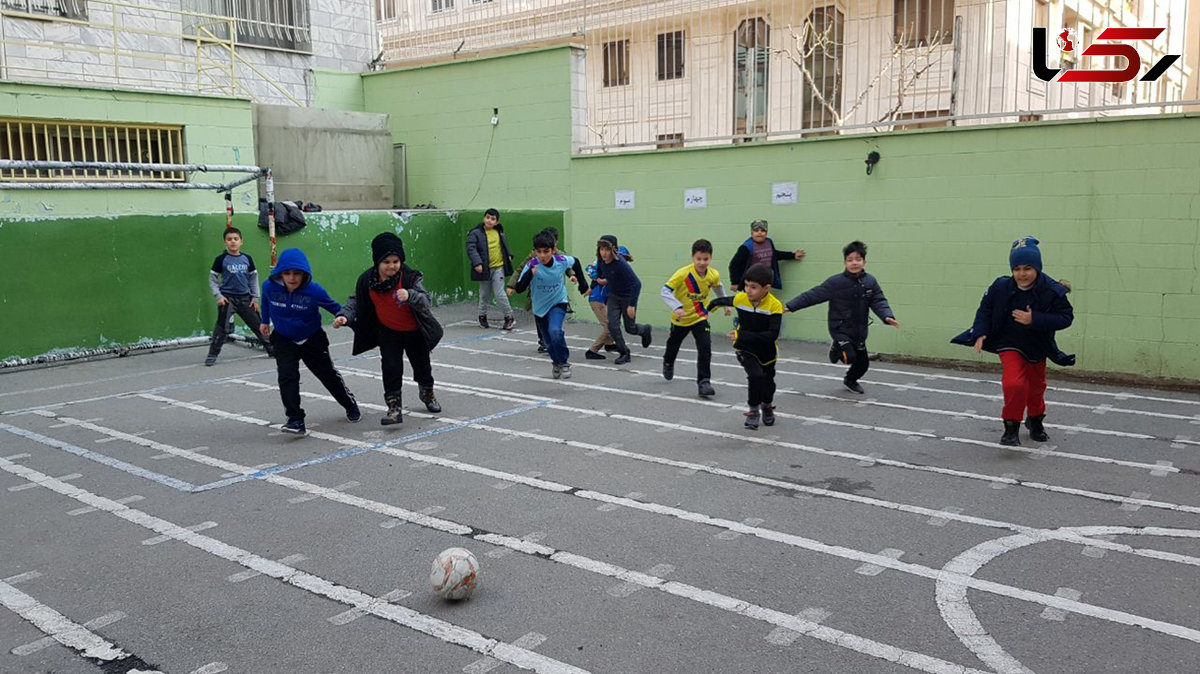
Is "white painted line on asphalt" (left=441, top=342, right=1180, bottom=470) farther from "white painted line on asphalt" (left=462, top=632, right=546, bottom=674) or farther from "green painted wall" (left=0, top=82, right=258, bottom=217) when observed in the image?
"green painted wall" (left=0, top=82, right=258, bottom=217)

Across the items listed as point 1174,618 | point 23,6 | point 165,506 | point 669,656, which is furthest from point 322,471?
point 23,6

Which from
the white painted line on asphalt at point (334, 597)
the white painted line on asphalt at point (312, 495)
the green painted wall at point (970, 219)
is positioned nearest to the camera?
the white painted line on asphalt at point (334, 597)

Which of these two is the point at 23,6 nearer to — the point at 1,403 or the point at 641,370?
the point at 1,403

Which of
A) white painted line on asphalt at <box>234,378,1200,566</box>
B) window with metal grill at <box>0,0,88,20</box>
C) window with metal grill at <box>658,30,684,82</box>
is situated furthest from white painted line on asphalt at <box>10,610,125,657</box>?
window with metal grill at <box>0,0,88,20</box>

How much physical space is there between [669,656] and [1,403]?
9.02 meters

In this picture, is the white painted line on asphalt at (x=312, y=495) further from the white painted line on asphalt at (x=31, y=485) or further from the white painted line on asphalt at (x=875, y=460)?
the white painted line on asphalt at (x=31, y=485)

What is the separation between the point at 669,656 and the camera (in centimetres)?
414

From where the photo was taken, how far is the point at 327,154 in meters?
17.7

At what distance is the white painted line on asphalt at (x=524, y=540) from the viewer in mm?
5383

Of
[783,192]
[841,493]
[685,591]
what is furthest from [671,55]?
[685,591]

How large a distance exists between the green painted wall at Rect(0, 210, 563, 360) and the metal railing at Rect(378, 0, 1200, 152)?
9.53 feet

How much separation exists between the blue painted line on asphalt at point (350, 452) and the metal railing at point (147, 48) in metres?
9.44

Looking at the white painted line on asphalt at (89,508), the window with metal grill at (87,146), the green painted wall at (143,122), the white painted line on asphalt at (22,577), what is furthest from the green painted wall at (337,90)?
the white painted line on asphalt at (22,577)

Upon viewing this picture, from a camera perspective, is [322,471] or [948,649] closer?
[948,649]
